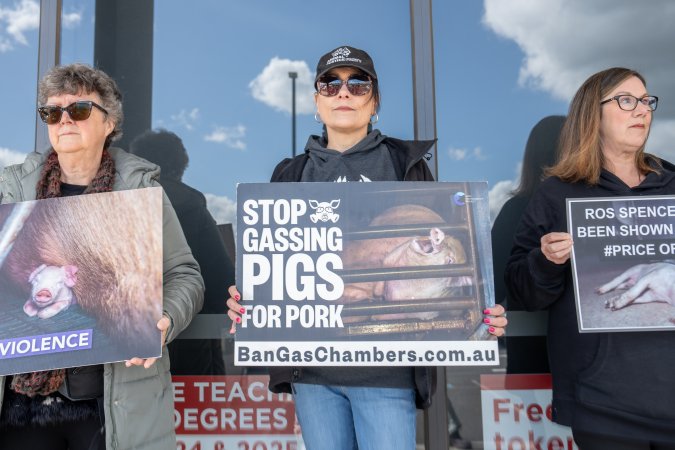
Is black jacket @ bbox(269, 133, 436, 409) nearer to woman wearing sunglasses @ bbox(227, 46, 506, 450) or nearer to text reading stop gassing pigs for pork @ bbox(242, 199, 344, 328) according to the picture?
woman wearing sunglasses @ bbox(227, 46, 506, 450)

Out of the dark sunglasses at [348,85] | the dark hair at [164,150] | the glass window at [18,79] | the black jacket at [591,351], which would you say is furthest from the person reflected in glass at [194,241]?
the black jacket at [591,351]

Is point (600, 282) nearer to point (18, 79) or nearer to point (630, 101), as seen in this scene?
point (630, 101)

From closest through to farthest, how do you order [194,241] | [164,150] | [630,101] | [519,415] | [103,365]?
[103,365], [630,101], [519,415], [194,241], [164,150]

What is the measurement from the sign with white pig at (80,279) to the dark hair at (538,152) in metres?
1.84

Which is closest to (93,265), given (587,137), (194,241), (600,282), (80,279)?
(80,279)

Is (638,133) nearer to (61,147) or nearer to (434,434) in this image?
(434,434)

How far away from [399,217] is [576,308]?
596 millimetres

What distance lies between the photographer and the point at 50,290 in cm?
167

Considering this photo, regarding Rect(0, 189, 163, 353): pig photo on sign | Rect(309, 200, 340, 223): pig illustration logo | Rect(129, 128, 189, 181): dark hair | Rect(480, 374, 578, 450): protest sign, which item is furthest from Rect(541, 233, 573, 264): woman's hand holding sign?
Rect(129, 128, 189, 181): dark hair

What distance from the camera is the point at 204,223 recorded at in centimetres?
280

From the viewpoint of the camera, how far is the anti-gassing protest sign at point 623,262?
1687 mm

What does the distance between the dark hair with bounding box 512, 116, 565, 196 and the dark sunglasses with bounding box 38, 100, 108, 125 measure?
194 centimetres

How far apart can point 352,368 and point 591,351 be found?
725mm

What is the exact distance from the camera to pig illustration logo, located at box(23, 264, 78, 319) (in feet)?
5.43
